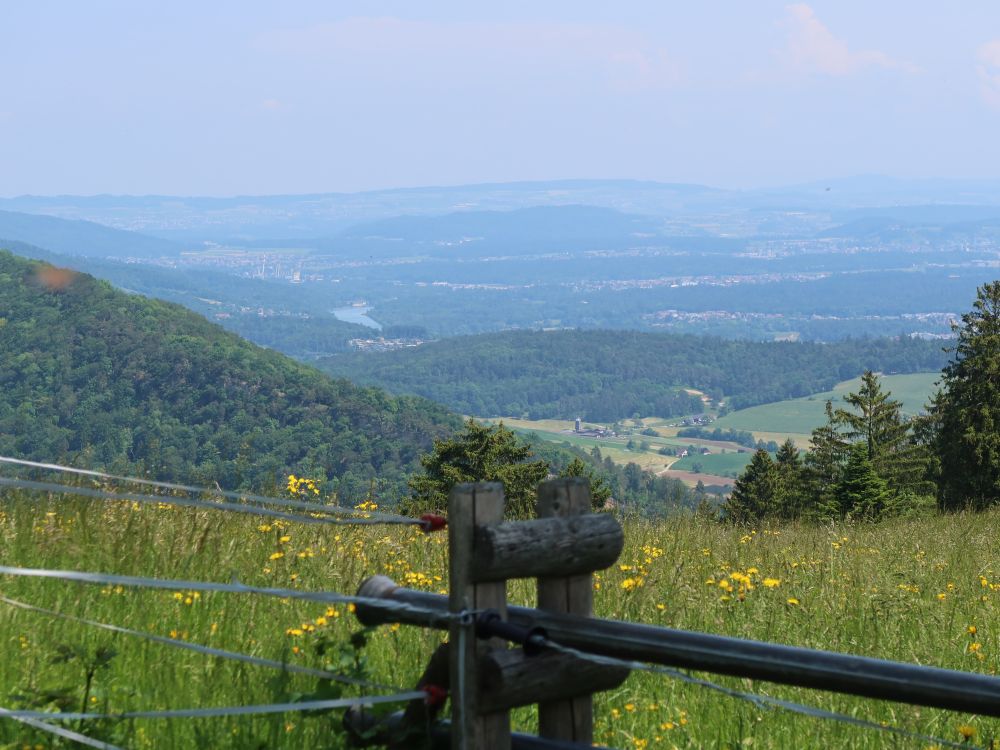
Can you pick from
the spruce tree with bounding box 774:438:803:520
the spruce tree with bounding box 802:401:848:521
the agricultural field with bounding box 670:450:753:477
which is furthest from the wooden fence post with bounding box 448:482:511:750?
the agricultural field with bounding box 670:450:753:477

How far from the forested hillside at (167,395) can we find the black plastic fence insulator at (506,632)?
6938cm

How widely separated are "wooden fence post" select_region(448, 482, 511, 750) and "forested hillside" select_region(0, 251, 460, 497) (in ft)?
227

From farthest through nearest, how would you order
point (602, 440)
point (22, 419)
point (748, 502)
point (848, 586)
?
point (602, 440), point (22, 419), point (748, 502), point (848, 586)

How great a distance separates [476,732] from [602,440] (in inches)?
6920

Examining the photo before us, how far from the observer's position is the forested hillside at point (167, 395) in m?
83.7

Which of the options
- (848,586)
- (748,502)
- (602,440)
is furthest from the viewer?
(602,440)

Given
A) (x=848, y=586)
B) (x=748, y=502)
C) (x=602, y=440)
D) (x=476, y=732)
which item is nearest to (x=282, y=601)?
(x=476, y=732)

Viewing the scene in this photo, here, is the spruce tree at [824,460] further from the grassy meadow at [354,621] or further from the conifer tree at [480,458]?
the grassy meadow at [354,621]

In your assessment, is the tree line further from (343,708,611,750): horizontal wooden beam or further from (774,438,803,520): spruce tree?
(343,708,611,750): horizontal wooden beam

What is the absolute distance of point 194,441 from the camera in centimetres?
8925

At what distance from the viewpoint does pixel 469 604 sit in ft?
8.68

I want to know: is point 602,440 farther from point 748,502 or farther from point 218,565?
point 218,565

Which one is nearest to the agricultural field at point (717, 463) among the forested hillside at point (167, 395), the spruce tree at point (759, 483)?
the forested hillside at point (167, 395)

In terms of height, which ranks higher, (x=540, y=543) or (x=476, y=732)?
(x=540, y=543)
